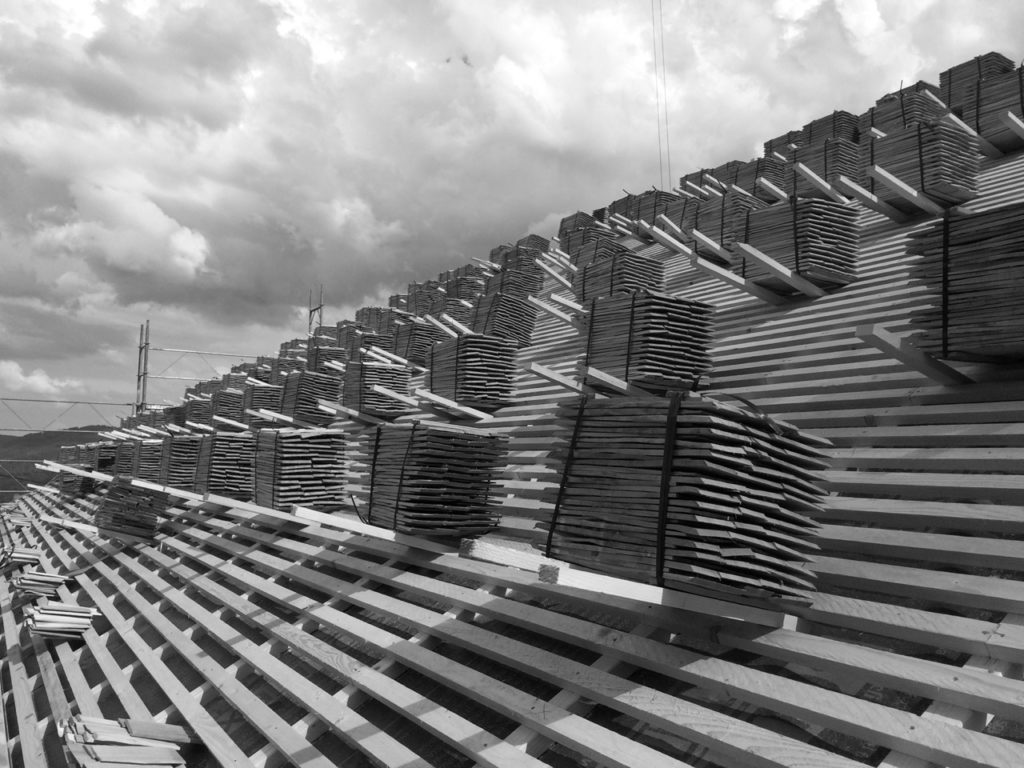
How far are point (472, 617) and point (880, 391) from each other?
3.03 metres

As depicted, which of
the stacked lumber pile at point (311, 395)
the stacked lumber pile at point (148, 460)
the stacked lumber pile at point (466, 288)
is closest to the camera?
the stacked lumber pile at point (148, 460)

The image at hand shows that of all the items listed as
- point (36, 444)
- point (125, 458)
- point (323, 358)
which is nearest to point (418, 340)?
point (323, 358)

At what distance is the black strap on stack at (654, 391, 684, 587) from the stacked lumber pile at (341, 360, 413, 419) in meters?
8.51

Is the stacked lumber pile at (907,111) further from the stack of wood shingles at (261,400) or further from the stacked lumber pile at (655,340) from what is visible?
the stack of wood shingles at (261,400)

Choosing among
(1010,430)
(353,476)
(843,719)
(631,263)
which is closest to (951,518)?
(1010,430)

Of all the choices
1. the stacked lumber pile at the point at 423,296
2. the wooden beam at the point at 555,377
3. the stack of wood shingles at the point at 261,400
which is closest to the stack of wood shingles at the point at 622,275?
the wooden beam at the point at 555,377

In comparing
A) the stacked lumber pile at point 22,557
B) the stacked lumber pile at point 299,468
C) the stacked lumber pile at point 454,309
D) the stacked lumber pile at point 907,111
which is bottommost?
the stacked lumber pile at point 22,557

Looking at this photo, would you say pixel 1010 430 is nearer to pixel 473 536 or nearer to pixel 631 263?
pixel 473 536

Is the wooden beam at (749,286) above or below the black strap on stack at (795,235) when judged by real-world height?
below

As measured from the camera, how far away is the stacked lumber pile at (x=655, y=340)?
6.04 m

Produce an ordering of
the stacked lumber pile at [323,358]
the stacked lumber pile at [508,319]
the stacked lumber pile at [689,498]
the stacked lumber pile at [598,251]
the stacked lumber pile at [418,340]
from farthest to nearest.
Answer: the stacked lumber pile at [323,358]
the stacked lumber pile at [418,340]
the stacked lumber pile at [598,251]
the stacked lumber pile at [508,319]
the stacked lumber pile at [689,498]

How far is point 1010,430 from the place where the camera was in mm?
3459

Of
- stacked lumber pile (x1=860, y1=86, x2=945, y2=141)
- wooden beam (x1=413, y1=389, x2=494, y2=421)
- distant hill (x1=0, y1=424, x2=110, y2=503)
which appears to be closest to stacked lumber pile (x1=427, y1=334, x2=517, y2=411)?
wooden beam (x1=413, y1=389, x2=494, y2=421)

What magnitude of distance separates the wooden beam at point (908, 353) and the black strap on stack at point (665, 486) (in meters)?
1.75
